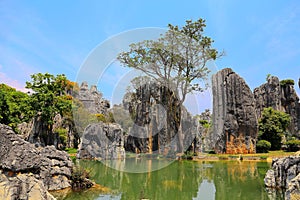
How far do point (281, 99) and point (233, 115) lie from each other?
48.2ft

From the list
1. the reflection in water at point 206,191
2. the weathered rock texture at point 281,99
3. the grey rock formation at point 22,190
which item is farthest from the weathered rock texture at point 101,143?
the weathered rock texture at point 281,99

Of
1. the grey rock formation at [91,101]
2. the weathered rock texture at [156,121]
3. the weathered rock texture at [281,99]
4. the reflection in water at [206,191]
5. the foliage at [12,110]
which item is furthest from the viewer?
the weathered rock texture at [281,99]

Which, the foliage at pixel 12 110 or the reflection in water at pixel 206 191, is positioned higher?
the foliage at pixel 12 110

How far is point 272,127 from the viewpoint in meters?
22.9

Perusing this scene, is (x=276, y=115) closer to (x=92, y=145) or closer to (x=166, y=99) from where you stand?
(x=166, y=99)

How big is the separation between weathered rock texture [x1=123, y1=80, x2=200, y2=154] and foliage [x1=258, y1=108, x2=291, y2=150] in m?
5.87

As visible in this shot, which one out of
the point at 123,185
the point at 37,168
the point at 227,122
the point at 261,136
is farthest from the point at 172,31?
the point at 37,168

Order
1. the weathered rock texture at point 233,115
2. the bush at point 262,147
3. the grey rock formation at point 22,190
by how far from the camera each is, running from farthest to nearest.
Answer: the bush at point 262,147
the weathered rock texture at point 233,115
the grey rock formation at point 22,190

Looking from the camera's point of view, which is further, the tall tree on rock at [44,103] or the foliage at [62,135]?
the foliage at [62,135]

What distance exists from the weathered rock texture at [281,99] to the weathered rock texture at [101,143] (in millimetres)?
20896

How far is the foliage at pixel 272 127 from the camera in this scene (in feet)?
74.3

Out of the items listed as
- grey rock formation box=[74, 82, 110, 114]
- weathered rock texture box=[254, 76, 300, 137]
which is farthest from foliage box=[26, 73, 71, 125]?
weathered rock texture box=[254, 76, 300, 137]

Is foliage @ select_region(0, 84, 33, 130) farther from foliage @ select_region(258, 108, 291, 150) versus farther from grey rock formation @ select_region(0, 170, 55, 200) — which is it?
foliage @ select_region(258, 108, 291, 150)

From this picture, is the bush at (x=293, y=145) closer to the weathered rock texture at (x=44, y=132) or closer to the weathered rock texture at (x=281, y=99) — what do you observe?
the weathered rock texture at (x=281, y=99)
